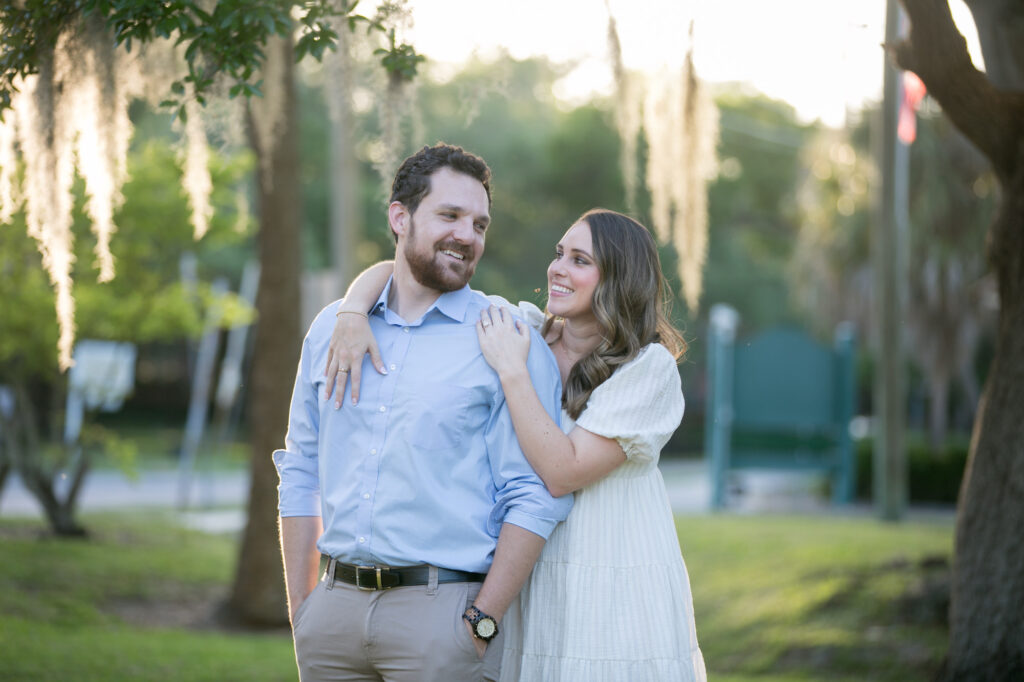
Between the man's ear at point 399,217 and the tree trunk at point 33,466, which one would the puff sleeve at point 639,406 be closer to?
the man's ear at point 399,217

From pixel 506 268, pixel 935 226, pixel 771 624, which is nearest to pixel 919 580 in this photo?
pixel 771 624

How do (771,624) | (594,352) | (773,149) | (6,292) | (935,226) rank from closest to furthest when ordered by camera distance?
(594,352) < (771,624) < (6,292) < (935,226) < (773,149)

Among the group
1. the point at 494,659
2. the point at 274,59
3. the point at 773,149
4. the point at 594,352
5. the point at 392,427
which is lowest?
the point at 494,659

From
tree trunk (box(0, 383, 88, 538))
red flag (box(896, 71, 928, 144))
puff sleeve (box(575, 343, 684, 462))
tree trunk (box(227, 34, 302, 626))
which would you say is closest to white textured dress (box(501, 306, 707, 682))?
puff sleeve (box(575, 343, 684, 462))

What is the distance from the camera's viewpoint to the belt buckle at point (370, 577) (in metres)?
2.65

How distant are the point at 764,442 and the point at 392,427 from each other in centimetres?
1085

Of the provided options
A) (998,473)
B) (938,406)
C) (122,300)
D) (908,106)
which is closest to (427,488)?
(998,473)

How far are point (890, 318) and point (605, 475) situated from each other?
875 cm

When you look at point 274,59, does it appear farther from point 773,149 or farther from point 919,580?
point 773,149

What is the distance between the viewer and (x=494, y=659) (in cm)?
263

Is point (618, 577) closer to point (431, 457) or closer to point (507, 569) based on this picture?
point (507, 569)

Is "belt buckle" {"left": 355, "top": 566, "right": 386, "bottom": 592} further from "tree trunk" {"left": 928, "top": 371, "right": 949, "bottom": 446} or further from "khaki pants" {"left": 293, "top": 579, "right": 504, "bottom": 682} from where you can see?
"tree trunk" {"left": 928, "top": 371, "right": 949, "bottom": 446}

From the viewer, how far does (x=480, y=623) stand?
8.49 feet

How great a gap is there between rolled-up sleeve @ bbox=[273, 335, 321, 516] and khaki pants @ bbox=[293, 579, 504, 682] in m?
0.30
